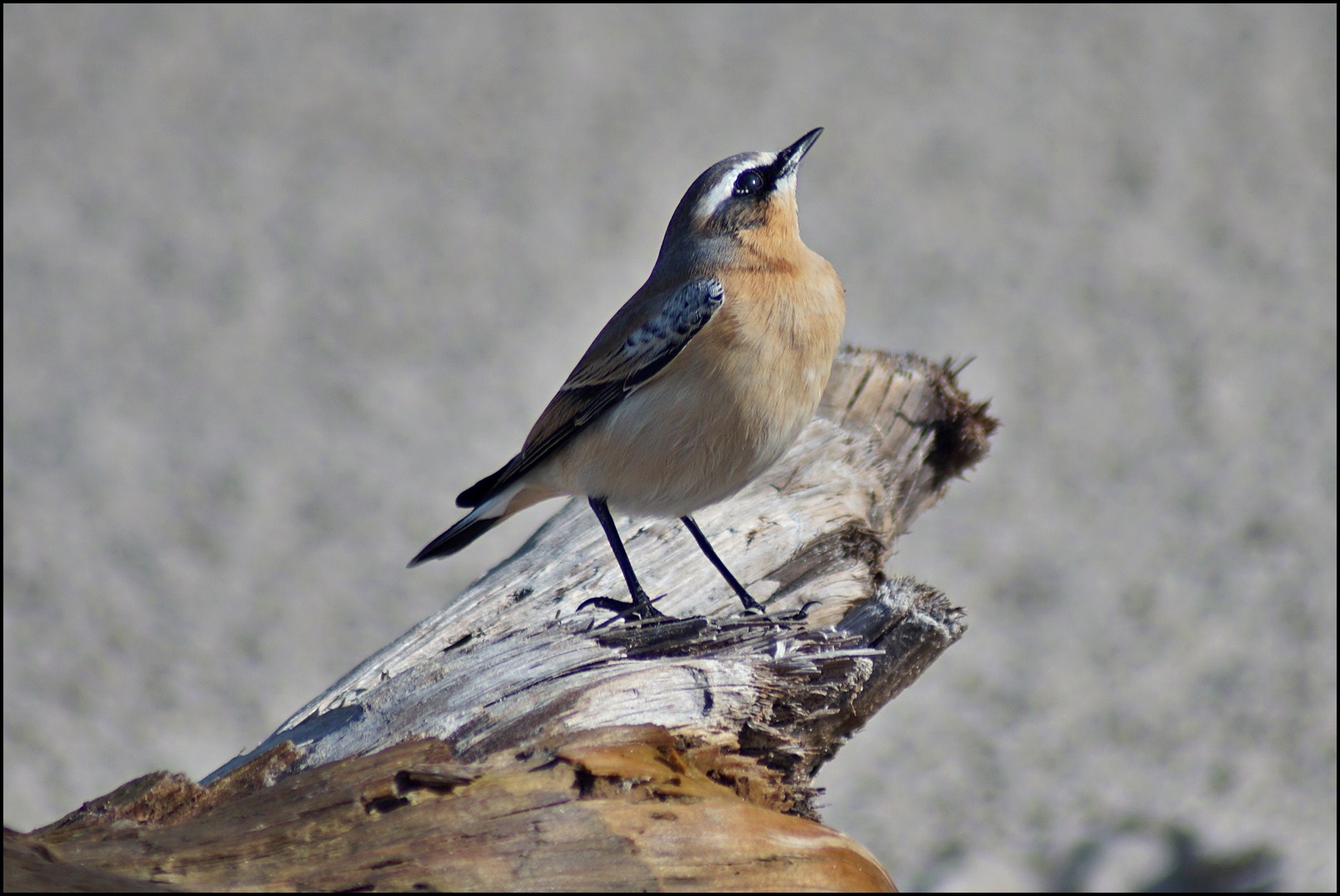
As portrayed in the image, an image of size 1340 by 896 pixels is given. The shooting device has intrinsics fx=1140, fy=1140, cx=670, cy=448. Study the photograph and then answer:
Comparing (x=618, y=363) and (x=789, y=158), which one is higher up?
(x=789, y=158)

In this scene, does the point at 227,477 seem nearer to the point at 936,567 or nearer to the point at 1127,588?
the point at 936,567

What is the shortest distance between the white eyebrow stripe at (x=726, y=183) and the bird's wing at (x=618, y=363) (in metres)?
0.36

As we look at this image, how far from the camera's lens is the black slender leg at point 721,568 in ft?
12.9

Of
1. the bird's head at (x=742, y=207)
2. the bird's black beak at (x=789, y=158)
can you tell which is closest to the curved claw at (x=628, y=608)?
the bird's head at (x=742, y=207)

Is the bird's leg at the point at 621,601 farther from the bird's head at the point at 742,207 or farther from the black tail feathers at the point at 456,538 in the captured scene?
the bird's head at the point at 742,207

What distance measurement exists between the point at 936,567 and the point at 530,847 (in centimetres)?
671

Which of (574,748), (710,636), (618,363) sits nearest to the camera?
(574,748)

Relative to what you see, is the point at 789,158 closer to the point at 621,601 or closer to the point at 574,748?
the point at 621,601

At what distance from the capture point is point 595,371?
3.97 metres

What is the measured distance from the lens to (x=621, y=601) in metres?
3.91

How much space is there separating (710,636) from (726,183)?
65.8 inches

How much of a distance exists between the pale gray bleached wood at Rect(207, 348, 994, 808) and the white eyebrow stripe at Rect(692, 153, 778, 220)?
118cm

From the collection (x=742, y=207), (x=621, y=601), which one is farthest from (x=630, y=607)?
(x=742, y=207)

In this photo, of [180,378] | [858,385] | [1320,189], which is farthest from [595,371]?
[1320,189]
